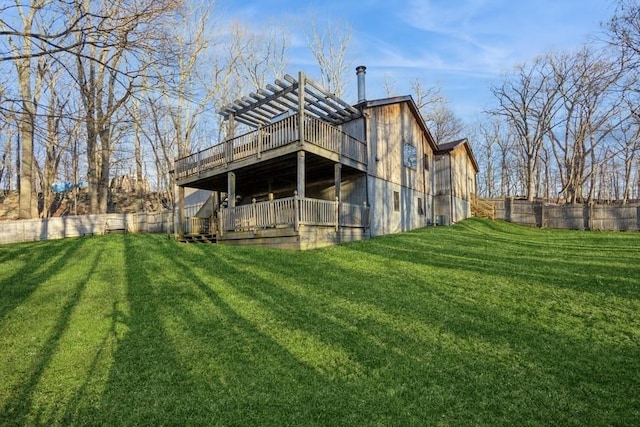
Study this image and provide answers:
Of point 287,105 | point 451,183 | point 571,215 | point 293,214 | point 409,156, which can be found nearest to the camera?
point 293,214

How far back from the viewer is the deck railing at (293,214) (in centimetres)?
1161

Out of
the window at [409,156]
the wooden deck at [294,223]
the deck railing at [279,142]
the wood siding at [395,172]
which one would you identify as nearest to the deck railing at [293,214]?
the wooden deck at [294,223]

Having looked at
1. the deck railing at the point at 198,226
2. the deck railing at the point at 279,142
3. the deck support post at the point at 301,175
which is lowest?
the deck railing at the point at 198,226

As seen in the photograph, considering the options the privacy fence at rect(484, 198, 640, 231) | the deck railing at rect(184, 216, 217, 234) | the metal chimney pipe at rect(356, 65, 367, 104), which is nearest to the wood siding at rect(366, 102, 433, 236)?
the metal chimney pipe at rect(356, 65, 367, 104)

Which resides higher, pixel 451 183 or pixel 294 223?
pixel 451 183

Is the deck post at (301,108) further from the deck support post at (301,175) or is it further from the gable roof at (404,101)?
the gable roof at (404,101)

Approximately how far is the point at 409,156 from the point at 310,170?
5.55 meters

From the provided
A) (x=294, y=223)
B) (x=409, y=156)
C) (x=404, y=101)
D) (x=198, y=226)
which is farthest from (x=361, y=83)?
(x=198, y=226)

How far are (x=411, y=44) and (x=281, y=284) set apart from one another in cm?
1620

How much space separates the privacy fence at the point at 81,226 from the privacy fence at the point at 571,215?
22094mm

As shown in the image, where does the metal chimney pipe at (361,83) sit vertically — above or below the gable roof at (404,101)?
above

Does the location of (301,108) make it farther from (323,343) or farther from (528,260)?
(323,343)

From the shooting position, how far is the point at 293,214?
11609mm

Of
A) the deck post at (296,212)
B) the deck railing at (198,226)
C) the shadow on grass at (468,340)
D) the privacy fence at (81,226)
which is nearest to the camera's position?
the shadow on grass at (468,340)
